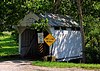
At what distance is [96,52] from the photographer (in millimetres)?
22672

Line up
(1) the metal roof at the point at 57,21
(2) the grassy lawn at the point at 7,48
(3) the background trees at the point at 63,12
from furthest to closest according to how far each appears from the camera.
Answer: (2) the grassy lawn at the point at 7,48, (3) the background trees at the point at 63,12, (1) the metal roof at the point at 57,21

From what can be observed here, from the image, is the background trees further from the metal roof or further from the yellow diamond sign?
the yellow diamond sign

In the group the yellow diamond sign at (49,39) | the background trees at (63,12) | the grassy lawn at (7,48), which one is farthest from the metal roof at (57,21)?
the grassy lawn at (7,48)

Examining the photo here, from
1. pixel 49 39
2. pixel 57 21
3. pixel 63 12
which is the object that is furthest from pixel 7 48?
pixel 49 39

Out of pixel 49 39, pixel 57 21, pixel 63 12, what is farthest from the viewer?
pixel 63 12

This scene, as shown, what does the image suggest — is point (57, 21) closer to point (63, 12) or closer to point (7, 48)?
point (63, 12)

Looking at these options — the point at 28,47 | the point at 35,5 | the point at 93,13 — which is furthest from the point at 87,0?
the point at 28,47

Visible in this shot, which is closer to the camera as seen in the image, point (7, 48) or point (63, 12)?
point (63, 12)

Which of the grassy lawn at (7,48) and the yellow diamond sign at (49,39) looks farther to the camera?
the grassy lawn at (7,48)

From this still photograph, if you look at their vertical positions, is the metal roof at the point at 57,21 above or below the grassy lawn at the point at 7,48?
above

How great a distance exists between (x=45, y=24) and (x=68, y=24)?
143 inches

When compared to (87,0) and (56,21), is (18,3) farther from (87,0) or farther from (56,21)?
(87,0)

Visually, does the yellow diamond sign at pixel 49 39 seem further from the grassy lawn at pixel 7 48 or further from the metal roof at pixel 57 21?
the grassy lawn at pixel 7 48

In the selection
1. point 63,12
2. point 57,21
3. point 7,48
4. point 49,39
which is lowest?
point 7,48
